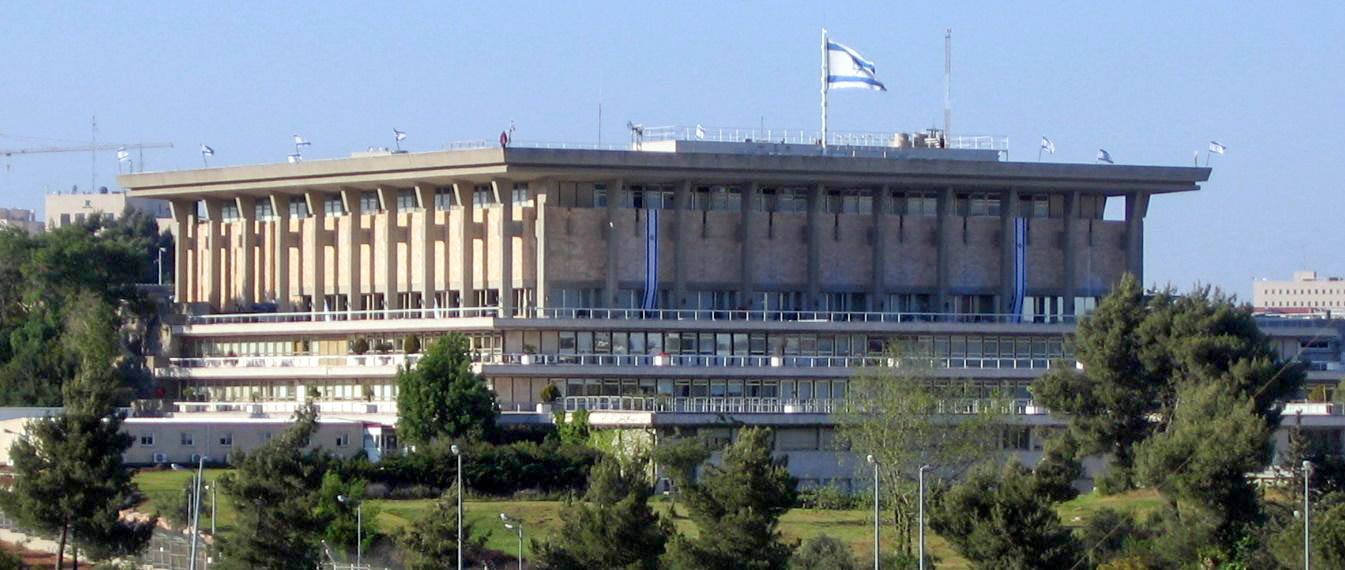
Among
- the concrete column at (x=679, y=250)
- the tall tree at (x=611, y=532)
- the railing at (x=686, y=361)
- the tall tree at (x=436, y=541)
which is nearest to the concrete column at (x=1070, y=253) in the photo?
the railing at (x=686, y=361)

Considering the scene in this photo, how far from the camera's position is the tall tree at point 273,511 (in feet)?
294

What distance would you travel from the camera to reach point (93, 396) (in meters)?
96.8

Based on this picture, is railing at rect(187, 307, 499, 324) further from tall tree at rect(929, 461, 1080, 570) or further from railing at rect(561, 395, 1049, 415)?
tall tree at rect(929, 461, 1080, 570)

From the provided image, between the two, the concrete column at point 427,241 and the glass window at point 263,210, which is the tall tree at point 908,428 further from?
the glass window at point 263,210

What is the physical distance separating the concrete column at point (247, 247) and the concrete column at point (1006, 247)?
131ft

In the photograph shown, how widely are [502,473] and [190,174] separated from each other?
4187cm

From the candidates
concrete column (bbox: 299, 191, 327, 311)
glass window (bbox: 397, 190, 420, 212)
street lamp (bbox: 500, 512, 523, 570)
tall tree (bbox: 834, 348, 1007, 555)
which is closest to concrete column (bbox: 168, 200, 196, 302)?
concrete column (bbox: 299, 191, 327, 311)

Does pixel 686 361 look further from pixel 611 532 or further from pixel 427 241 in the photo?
pixel 611 532

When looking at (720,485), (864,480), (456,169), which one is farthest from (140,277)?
(720,485)

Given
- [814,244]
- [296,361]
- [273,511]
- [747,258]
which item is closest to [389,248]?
[296,361]

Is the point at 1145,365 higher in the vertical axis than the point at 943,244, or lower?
lower

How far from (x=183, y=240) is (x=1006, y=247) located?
45561mm

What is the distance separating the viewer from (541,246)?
137 m

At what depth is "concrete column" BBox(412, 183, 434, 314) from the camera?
142 metres
